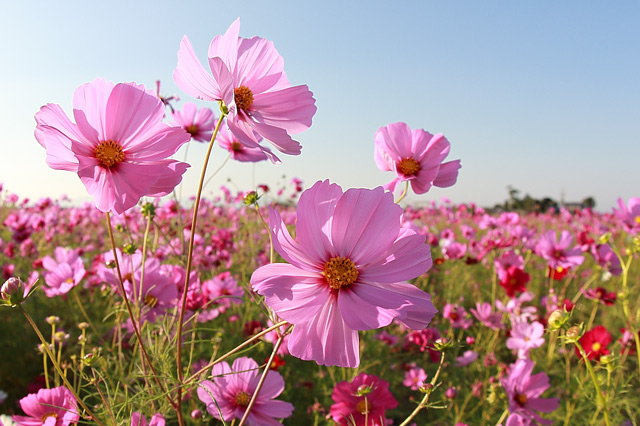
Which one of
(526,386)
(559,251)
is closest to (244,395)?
(526,386)

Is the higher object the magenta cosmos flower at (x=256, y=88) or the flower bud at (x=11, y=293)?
the magenta cosmos flower at (x=256, y=88)

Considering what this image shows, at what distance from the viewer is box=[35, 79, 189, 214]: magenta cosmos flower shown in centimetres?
46

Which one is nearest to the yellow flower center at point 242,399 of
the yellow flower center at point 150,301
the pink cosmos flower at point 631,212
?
the yellow flower center at point 150,301

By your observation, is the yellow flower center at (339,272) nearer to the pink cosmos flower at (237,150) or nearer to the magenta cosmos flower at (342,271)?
the magenta cosmos flower at (342,271)

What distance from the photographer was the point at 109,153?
496mm

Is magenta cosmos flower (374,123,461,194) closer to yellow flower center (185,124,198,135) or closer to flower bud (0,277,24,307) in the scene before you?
yellow flower center (185,124,198,135)

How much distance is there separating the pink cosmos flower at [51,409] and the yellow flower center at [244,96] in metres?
0.52

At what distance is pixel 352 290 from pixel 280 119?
27 cm

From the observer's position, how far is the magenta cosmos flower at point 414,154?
2.50 feet

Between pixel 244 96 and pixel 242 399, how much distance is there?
0.56 meters

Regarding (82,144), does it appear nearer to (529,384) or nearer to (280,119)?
(280,119)

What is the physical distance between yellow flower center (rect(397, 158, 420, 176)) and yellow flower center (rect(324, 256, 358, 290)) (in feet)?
1.08

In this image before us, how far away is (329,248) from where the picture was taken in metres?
0.51

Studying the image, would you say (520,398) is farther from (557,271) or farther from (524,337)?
(557,271)
